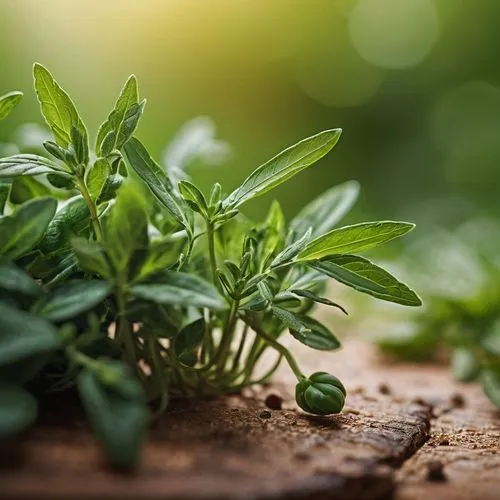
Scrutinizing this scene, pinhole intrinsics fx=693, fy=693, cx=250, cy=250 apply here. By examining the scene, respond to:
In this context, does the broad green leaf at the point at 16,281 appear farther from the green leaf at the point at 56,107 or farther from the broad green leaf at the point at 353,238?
the broad green leaf at the point at 353,238

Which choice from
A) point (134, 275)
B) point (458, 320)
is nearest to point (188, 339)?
point (134, 275)

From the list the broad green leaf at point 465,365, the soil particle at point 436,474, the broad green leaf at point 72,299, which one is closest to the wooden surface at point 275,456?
the soil particle at point 436,474

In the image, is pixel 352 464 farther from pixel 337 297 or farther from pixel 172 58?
pixel 172 58

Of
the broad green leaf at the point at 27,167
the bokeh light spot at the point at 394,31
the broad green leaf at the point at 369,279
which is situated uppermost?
the bokeh light spot at the point at 394,31

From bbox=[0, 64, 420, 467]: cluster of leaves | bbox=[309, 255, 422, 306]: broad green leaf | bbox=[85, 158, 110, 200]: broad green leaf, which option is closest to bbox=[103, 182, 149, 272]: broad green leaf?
bbox=[0, 64, 420, 467]: cluster of leaves

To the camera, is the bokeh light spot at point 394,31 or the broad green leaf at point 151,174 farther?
the bokeh light spot at point 394,31

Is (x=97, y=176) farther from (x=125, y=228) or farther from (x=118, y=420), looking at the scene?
(x=118, y=420)
